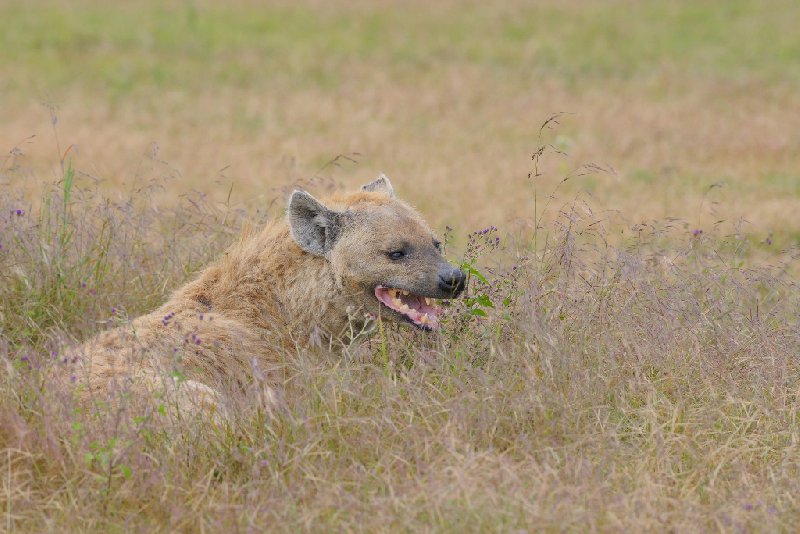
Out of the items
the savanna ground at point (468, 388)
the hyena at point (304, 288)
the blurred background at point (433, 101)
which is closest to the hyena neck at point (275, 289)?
the hyena at point (304, 288)

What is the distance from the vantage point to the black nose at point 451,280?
19.5ft

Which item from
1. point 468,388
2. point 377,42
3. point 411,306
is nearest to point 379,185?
point 411,306

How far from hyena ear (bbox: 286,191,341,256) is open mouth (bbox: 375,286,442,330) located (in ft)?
1.15

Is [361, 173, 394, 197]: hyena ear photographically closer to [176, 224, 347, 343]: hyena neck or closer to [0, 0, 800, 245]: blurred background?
[176, 224, 347, 343]: hyena neck

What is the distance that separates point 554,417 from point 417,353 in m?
0.81

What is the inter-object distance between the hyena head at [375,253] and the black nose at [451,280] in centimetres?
3

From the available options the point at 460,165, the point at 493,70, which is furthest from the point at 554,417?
the point at 493,70

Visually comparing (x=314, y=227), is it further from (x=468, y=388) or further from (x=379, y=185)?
(x=468, y=388)

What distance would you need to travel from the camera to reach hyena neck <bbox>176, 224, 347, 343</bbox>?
20.3ft

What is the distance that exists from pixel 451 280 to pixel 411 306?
390 mm

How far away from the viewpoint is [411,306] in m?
6.25

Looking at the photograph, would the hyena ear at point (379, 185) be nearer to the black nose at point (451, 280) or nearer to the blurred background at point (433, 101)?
the black nose at point (451, 280)

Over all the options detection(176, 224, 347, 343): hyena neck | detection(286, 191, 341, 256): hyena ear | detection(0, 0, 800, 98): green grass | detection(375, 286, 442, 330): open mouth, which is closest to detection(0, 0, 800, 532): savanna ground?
detection(375, 286, 442, 330): open mouth

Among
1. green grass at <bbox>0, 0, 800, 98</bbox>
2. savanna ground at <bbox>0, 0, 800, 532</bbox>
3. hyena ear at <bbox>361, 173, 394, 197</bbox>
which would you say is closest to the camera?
savanna ground at <bbox>0, 0, 800, 532</bbox>
